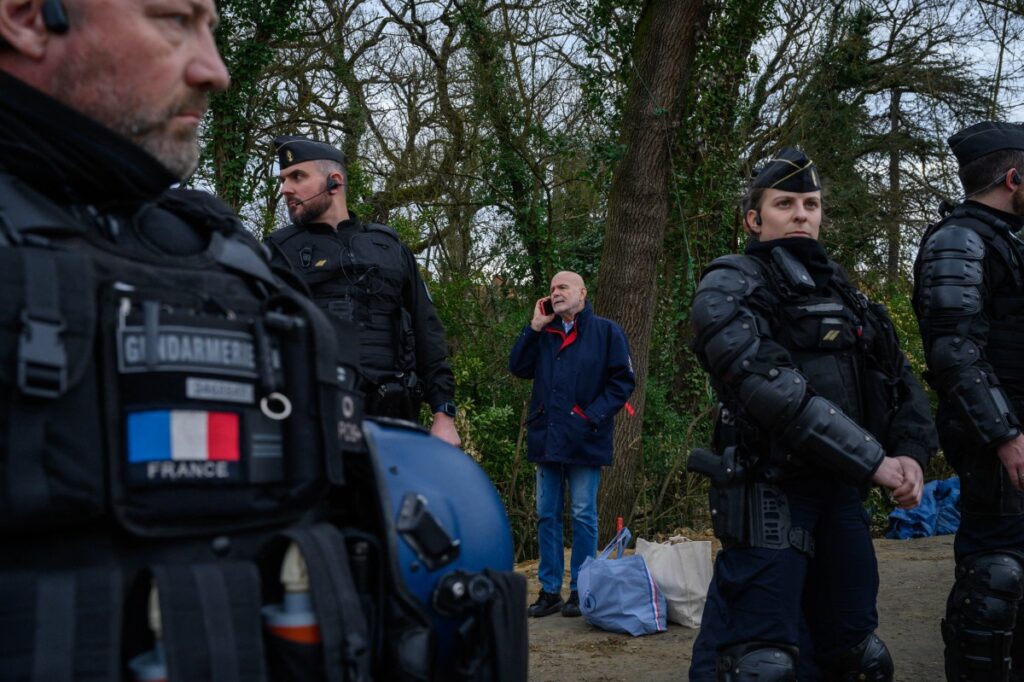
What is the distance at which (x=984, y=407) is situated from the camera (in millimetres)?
4008

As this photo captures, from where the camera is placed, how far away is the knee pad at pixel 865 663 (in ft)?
11.4

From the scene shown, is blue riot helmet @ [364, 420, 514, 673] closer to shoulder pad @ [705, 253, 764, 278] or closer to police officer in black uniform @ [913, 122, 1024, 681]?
shoulder pad @ [705, 253, 764, 278]

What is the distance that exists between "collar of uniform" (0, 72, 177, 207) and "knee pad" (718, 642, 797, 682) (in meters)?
→ 2.51

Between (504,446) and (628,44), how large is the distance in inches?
179

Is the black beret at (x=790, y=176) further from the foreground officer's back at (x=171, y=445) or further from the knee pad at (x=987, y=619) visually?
the foreground officer's back at (x=171, y=445)

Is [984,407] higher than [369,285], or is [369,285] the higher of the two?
[369,285]

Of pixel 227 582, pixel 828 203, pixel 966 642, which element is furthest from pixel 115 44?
pixel 828 203

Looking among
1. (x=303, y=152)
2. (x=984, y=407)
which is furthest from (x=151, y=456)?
(x=303, y=152)

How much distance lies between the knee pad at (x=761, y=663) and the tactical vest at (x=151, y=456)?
80.1 inches

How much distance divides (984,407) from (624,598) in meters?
2.52

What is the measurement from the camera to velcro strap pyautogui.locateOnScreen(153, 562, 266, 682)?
1.35m

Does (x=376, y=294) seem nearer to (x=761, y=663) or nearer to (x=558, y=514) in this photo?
(x=558, y=514)

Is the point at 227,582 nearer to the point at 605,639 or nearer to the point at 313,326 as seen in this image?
the point at 313,326

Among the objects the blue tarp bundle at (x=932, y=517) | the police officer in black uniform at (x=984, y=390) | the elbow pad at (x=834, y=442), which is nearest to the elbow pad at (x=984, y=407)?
the police officer in black uniform at (x=984, y=390)
